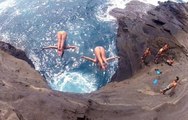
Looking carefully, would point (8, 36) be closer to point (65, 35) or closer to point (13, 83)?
point (65, 35)

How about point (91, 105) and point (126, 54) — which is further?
point (126, 54)

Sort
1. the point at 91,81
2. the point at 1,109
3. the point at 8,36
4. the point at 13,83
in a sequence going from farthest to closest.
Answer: the point at 8,36, the point at 91,81, the point at 13,83, the point at 1,109

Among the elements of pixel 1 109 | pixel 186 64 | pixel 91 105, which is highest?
pixel 1 109

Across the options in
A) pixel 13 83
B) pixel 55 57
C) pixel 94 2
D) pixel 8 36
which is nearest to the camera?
pixel 13 83

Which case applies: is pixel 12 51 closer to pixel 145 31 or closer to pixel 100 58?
pixel 100 58

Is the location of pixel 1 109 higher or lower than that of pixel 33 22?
higher

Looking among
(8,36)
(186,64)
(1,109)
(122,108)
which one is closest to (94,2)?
(8,36)

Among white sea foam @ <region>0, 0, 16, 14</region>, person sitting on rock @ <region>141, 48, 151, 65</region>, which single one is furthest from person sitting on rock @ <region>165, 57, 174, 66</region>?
white sea foam @ <region>0, 0, 16, 14</region>

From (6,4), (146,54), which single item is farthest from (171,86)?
(6,4)
